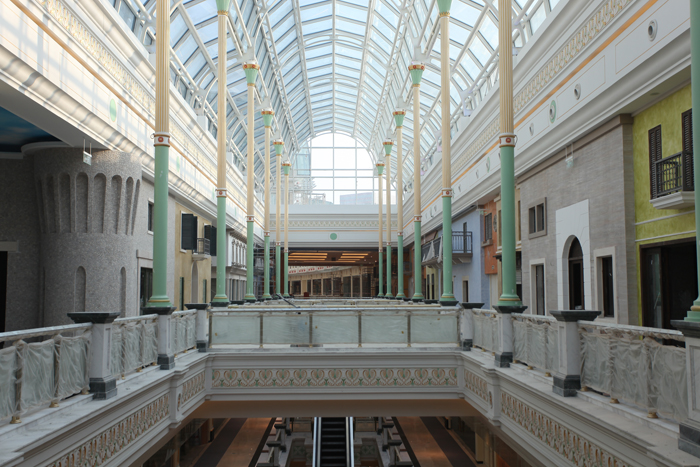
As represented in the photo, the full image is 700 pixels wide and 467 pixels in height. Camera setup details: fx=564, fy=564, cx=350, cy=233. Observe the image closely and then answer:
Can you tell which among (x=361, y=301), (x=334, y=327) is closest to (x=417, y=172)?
(x=361, y=301)

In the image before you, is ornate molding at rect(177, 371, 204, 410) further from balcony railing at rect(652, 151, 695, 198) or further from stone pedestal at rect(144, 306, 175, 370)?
balcony railing at rect(652, 151, 695, 198)

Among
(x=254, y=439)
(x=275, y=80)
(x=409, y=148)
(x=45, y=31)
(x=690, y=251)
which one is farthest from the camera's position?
(x=409, y=148)

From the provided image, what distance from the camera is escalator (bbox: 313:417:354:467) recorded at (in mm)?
17766

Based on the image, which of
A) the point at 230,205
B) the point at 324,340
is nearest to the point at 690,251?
the point at 324,340

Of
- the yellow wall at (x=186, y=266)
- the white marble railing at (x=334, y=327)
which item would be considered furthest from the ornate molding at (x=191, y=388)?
the yellow wall at (x=186, y=266)

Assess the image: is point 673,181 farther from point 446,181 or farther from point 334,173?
point 334,173

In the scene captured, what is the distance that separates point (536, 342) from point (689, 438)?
11.2ft

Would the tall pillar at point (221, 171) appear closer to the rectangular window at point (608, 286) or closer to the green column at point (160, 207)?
the green column at point (160, 207)

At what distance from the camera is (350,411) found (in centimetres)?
1082

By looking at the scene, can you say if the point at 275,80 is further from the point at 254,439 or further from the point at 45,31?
the point at 45,31

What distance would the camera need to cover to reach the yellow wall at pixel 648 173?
344 inches

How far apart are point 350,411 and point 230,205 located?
1865cm

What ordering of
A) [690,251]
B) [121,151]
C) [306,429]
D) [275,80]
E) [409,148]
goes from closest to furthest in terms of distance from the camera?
[690,251] → [121,151] → [306,429] → [275,80] → [409,148]

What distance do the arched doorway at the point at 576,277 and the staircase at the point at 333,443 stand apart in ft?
29.5
